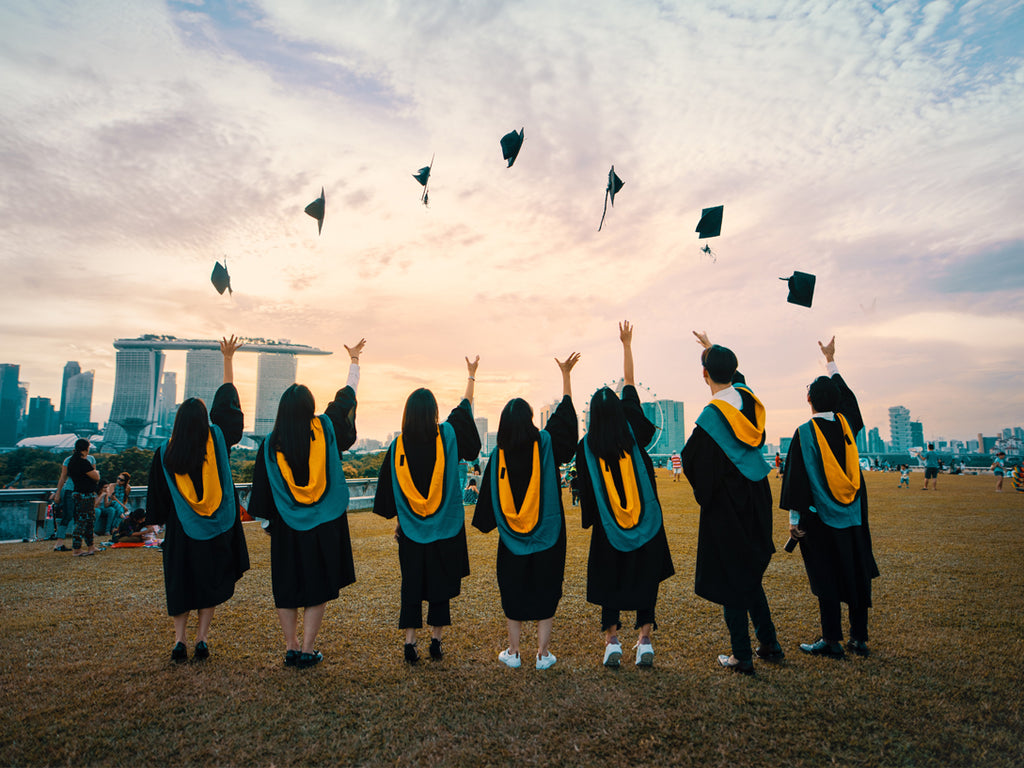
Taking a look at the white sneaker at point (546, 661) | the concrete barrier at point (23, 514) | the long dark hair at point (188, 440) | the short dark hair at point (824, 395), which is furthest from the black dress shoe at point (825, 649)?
the concrete barrier at point (23, 514)

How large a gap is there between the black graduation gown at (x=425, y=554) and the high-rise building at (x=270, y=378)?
98.2 meters

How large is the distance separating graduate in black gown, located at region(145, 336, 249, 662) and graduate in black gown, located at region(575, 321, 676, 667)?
112 inches

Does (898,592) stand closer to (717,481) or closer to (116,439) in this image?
(717,481)

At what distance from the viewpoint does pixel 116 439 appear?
10269cm

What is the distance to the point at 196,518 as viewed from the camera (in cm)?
423

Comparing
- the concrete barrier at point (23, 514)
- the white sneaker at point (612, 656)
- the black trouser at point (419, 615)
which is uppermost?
the black trouser at point (419, 615)

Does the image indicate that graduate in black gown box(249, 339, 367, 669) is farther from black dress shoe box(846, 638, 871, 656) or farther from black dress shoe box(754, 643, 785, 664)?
black dress shoe box(846, 638, 871, 656)

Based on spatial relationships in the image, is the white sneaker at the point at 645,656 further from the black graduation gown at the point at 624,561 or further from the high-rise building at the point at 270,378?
the high-rise building at the point at 270,378

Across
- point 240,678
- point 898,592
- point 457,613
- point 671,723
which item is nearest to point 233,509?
point 240,678

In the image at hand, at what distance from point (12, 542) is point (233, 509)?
9.07 m

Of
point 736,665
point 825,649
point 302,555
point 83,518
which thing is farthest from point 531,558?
point 83,518

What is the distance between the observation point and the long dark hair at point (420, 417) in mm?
4289

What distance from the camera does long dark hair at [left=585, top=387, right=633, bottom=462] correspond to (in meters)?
4.12

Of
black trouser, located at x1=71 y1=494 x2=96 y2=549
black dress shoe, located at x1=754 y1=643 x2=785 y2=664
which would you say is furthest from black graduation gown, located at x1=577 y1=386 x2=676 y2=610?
black trouser, located at x1=71 y1=494 x2=96 y2=549
